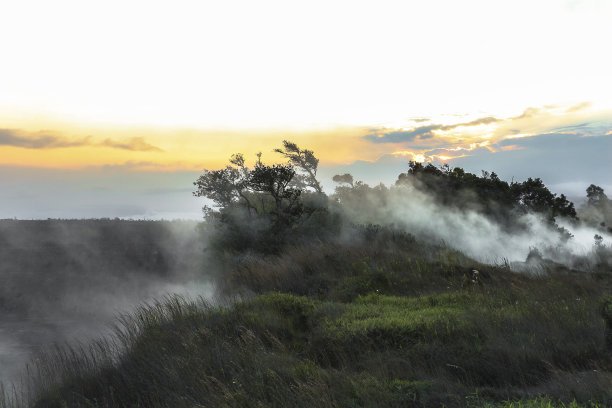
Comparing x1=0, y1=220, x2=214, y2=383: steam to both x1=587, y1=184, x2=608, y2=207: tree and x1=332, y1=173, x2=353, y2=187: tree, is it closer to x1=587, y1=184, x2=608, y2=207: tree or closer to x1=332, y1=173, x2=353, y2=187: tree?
x1=332, y1=173, x2=353, y2=187: tree

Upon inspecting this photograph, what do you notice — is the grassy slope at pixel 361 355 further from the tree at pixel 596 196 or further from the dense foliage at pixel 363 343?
the tree at pixel 596 196

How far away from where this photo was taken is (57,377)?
27.9ft

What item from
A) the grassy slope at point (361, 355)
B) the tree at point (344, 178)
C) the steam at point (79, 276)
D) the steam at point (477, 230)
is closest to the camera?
the grassy slope at point (361, 355)

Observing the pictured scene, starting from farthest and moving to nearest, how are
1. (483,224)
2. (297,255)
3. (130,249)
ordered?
(130,249)
(483,224)
(297,255)

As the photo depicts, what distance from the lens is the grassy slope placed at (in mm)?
6113

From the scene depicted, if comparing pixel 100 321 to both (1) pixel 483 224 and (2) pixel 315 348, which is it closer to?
(2) pixel 315 348

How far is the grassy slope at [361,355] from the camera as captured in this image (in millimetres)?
6113

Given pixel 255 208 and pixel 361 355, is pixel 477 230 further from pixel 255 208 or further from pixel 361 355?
pixel 361 355

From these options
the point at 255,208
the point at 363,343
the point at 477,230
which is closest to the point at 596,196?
the point at 477,230

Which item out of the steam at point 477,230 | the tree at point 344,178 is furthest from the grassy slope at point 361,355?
the tree at point 344,178

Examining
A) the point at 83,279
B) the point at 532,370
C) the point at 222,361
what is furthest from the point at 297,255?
the point at 83,279

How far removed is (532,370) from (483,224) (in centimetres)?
1956

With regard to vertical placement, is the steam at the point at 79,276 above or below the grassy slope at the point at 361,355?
below

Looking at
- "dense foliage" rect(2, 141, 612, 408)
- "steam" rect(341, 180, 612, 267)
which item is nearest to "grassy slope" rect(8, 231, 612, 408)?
"dense foliage" rect(2, 141, 612, 408)
